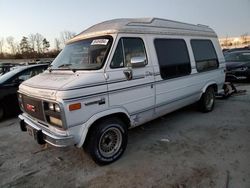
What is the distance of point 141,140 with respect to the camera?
15.2 ft

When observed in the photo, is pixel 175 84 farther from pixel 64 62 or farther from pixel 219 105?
pixel 219 105

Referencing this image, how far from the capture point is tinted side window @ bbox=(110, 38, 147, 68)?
3588 mm

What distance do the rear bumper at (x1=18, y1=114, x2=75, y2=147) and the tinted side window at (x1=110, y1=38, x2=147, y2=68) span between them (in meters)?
1.36

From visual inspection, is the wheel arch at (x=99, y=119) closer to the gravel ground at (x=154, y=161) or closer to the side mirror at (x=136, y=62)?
the gravel ground at (x=154, y=161)

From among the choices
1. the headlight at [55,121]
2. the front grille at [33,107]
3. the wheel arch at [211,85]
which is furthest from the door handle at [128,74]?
the wheel arch at [211,85]

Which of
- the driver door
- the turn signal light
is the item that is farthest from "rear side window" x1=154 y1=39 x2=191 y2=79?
the turn signal light

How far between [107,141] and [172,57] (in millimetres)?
2417

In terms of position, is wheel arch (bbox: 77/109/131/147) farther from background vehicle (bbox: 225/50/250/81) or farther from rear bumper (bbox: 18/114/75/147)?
background vehicle (bbox: 225/50/250/81)

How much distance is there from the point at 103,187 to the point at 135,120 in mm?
1386

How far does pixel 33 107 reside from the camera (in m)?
3.59

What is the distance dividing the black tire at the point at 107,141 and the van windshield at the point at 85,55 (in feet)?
3.23

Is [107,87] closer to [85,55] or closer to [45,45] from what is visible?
[85,55]

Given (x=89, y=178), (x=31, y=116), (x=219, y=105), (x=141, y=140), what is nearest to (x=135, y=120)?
(x=141, y=140)

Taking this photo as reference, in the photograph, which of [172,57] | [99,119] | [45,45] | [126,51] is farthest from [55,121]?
[45,45]
